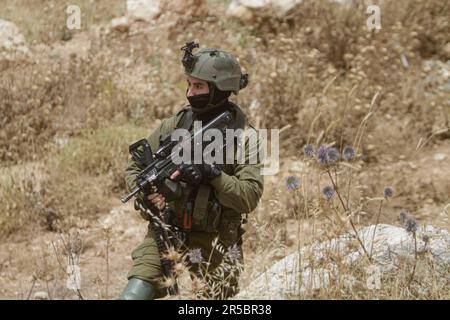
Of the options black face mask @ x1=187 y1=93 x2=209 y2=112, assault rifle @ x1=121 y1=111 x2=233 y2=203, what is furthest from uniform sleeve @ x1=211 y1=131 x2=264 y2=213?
black face mask @ x1=187 y1=93 x2=209 y2=112

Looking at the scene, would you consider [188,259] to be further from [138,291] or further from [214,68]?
[214,68]

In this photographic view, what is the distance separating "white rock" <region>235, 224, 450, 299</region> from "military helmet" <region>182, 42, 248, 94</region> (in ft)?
3.12

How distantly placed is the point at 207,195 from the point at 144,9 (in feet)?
17.9

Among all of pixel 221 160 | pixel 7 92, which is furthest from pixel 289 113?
pixel 221 160

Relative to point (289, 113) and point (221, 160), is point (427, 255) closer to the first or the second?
point (221, 160)

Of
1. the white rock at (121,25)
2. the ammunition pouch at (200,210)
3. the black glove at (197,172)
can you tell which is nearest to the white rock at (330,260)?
the ammunition pouch at (200,210)

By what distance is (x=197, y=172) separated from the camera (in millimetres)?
3668

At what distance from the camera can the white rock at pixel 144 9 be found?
28.9 ft

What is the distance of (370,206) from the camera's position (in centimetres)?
644

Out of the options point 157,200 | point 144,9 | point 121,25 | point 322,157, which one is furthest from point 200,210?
point 144,9

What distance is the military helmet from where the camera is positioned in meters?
3.97
